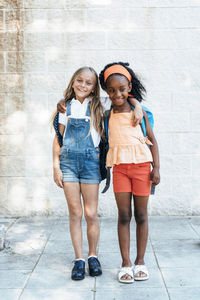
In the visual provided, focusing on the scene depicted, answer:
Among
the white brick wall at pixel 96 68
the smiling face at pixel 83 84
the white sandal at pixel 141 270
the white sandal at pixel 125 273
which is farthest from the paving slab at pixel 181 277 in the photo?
the white brick wall at pixel 96 68

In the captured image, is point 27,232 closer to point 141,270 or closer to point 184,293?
point 141,270

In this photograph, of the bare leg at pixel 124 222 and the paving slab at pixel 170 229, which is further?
the paving slab at pixel 170 229

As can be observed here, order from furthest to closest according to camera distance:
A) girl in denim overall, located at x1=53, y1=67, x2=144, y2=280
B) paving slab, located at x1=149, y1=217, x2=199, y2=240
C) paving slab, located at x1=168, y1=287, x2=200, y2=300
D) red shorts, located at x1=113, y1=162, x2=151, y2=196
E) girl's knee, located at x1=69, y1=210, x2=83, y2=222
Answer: paving slab, located at x1=149, y1=217, x2=199, y2=240 < girl's knee, located at x1=69, y1=210, x2=83, y2=222 < girl in denim overall, located at x1=53, y1=67, x2=144, y2=280 < red shorts, located at x1=113, y1=162, x2=151, y2=196 < paving slab, located at x1=168, y1=287, x2=200, y2=300

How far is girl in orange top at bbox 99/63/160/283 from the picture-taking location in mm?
3191

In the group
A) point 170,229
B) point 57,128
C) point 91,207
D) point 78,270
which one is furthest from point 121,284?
point 170,229

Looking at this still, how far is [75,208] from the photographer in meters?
3.40

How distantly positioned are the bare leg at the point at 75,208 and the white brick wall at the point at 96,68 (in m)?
1.78

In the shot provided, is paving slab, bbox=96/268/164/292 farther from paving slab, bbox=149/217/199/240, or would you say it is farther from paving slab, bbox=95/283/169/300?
paving slab, bbox=149/217/199/240

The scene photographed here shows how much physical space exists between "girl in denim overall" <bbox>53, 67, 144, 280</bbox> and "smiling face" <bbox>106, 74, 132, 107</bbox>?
8.2 inches

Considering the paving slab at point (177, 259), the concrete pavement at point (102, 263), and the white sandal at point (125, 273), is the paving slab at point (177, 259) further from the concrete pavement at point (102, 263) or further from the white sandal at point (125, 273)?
the white sandal at point (125, 273)

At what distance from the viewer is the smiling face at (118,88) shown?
317 cm

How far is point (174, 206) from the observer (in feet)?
17.0

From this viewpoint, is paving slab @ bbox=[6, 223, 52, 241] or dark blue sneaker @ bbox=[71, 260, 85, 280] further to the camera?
paving slab @ bbox=[6, 223, 52, 241]

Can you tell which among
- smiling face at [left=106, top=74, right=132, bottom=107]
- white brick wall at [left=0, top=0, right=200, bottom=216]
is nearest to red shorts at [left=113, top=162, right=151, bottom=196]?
smiling face at [left=106, top=74, right=132, bottom=107]
